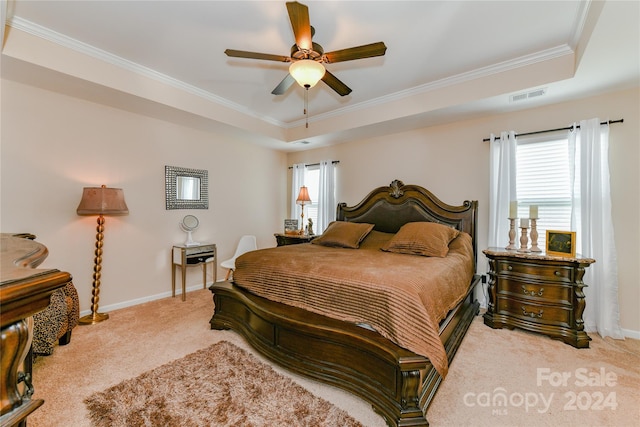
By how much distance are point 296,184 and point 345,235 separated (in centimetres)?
208

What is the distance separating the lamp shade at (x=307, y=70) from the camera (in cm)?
205

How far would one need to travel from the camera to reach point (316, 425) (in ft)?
5.18

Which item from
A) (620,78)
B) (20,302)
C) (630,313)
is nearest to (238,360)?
(20,302)

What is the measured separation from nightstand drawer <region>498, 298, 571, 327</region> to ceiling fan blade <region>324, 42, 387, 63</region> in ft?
8.83

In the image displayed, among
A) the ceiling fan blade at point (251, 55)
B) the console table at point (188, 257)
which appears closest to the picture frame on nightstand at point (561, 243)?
the ceiling fan blade at point (251, 55)

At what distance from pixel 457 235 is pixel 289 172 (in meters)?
3.45

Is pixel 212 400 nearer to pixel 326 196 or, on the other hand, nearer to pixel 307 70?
pixel 307 70

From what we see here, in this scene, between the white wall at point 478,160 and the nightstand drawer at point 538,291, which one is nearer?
the nightstand drawer at point 538,291

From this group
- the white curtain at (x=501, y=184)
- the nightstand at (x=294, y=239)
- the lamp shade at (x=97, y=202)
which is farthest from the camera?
the nightstand at (x=294, y=239)

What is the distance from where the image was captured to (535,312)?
2732 mm

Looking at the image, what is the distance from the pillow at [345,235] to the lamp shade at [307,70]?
195cm

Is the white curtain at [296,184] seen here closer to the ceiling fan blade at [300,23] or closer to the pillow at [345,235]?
the pillow at [345,235]

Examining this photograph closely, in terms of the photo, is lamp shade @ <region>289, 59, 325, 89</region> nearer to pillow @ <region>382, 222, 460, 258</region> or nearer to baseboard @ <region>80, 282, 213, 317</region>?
pillow @ <region>382, 222, 460, 258</region>

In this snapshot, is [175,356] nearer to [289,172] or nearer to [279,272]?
[279,272]
